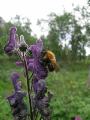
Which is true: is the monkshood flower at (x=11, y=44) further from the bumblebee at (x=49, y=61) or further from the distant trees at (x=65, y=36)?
the distant trees at (x=65, y=36)

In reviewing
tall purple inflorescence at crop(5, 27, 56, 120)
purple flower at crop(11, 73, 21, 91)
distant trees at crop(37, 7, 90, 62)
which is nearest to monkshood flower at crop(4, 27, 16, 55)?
tall purple inflorescence at crop(5, 27, 56, 120)

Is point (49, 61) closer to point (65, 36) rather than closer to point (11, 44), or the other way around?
point (11, 44)

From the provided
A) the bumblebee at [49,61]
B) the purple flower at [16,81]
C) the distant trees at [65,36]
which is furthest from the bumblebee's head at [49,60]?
the distant trees at [65,36]

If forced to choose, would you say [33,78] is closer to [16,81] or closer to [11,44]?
[16,81]

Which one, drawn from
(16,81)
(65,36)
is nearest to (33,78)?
(16,81)

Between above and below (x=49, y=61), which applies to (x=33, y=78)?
below

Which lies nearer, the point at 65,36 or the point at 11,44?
the point at 11,44

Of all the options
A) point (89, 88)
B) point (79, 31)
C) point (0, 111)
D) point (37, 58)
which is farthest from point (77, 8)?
point (37, 58)

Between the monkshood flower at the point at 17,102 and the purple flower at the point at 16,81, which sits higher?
the purple flower at the point at 16,81
